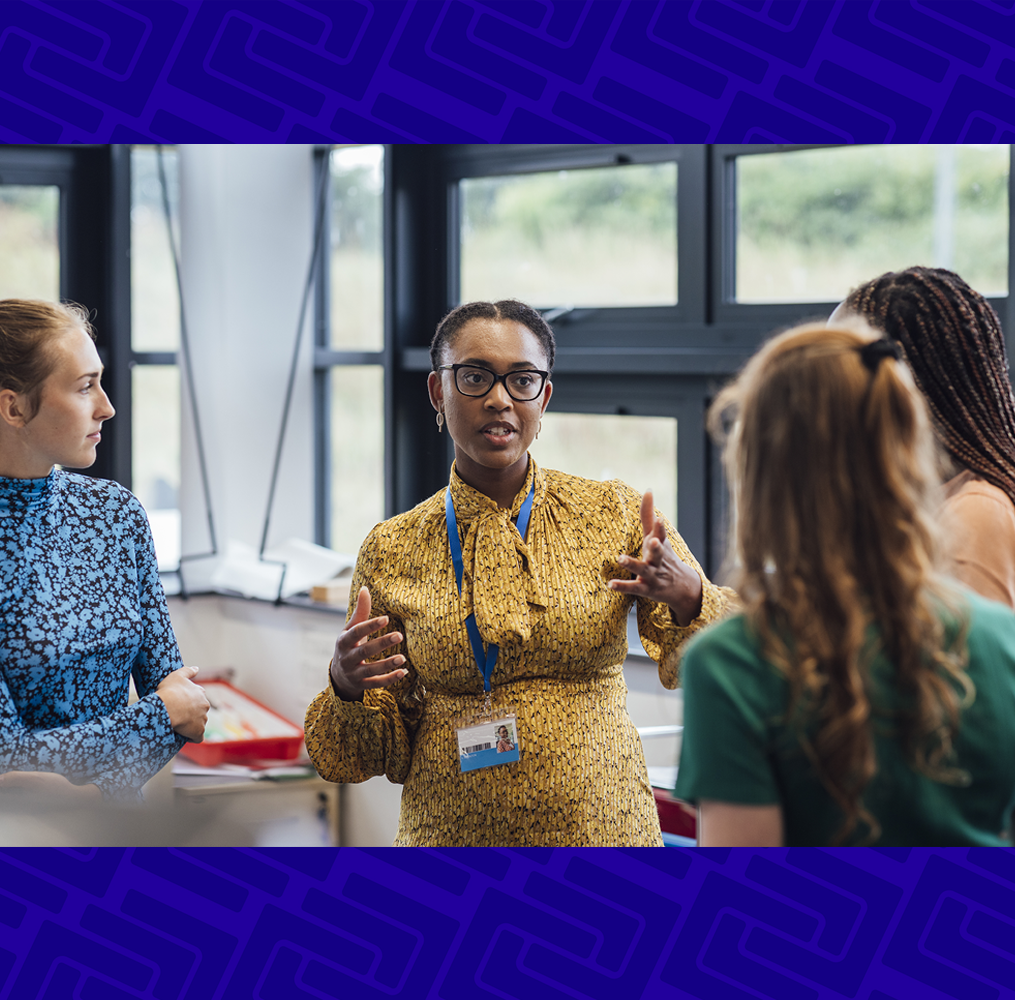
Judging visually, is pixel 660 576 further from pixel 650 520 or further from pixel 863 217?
pixel 863 217

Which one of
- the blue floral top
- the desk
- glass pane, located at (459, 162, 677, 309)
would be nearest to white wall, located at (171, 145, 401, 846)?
the desk

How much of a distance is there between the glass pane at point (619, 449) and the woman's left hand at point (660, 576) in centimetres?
159

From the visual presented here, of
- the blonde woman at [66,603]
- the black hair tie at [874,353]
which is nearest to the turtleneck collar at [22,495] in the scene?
the blonde woman at [66,603]

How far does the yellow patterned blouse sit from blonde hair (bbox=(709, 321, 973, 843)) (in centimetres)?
60

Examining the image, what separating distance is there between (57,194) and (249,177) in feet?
2.19

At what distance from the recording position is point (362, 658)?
1384 millimetres

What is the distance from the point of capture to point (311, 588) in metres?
3.77

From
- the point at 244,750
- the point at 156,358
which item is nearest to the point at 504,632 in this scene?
the point at 244,750

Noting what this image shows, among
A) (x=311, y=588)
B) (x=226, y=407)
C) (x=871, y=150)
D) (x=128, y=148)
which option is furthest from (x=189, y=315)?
(x=871, y=150)

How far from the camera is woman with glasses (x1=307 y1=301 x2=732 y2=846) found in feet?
4.82

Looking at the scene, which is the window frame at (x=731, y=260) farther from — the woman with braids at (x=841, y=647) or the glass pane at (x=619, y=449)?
Result: the woman with braids at (x=841, y=647)

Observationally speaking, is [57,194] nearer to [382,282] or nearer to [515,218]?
[382,282]

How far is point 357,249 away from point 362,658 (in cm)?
287
